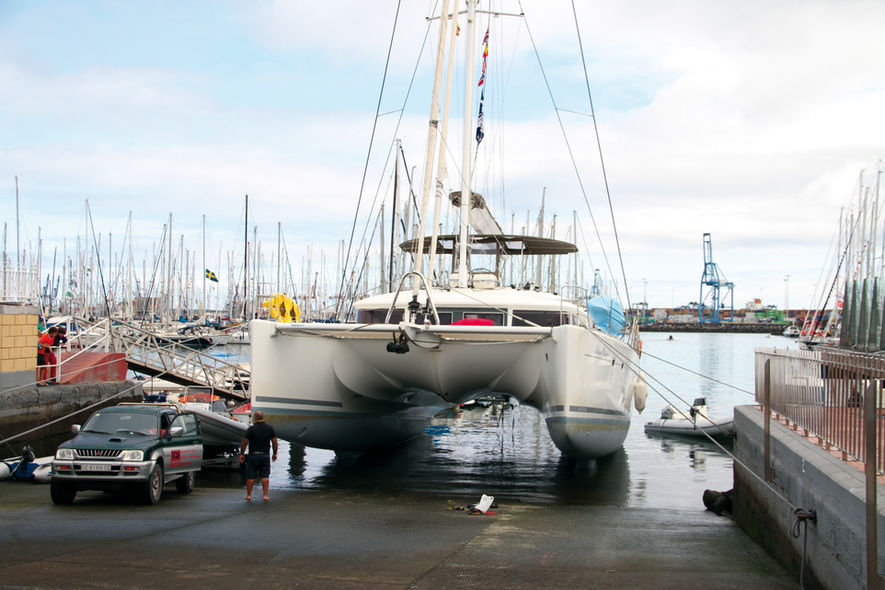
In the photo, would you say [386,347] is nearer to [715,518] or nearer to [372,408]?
[372,408]

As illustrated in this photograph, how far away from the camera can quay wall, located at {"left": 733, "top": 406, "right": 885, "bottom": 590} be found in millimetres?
5531

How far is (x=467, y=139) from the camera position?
1509 centimetres

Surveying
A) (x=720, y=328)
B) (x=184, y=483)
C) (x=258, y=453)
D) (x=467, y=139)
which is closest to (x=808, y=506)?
(x=258, y=453)

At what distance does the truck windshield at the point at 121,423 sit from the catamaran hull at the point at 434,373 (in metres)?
1.78

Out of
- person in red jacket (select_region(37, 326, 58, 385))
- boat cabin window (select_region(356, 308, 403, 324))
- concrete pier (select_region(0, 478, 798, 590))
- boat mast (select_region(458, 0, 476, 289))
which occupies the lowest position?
concrete pier (select_region(0, 478, 798, 590))

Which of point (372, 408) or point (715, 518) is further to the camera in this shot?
point (372, 408)

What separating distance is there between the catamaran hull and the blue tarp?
1654mm

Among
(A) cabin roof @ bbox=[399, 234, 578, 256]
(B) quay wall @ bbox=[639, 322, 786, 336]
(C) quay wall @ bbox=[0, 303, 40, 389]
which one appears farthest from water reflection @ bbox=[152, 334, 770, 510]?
(B) quay wall @ bbox=[639, 322, 786, 336]

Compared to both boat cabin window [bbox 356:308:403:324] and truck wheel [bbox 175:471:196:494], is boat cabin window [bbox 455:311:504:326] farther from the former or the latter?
truck wheel [bbox 175:471:196:494]

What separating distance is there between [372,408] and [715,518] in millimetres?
6372

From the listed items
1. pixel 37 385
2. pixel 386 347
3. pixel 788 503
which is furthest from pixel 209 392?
pixel 788 503

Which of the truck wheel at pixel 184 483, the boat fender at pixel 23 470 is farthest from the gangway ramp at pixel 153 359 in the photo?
the truck wheel at pixel 184 483

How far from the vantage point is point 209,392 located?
2145 centimetres

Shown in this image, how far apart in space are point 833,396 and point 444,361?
610 centimetres
